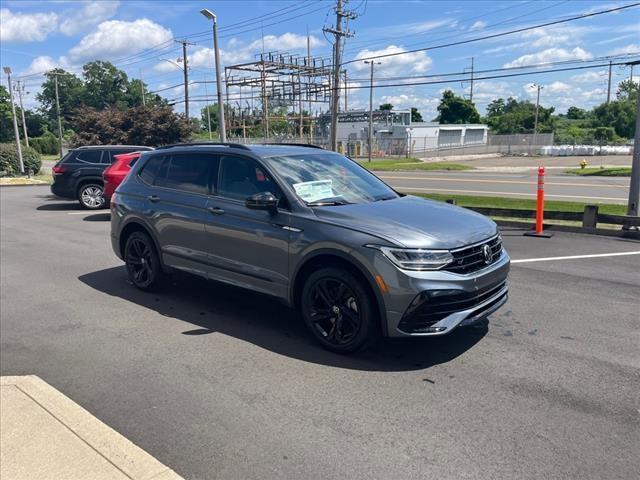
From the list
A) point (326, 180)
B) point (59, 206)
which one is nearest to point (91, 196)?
point (59, 206)

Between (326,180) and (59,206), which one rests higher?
(326,180)

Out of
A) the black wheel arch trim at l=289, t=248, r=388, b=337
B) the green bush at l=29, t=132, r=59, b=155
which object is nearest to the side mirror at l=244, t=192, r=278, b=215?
the black wheel arch trim at l=289, t=248, r=388, b=337

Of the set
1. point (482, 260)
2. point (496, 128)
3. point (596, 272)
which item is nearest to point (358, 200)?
point (482, 260)

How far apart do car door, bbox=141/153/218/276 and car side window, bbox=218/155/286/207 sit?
0.63ft

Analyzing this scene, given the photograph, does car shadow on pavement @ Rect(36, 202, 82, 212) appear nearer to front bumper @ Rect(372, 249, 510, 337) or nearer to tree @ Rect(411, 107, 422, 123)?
front bumper @ Rect(372, 249, 510, 337)

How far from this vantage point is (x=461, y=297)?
4223 millimetres

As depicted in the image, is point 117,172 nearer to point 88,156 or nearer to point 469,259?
point 88,156

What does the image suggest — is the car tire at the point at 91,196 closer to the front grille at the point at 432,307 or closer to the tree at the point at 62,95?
the front grille at the point at 432,307

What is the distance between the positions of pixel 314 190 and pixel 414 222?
109 centimetres

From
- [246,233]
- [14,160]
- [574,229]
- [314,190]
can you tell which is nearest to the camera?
[314,190]

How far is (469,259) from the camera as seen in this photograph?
4.36m

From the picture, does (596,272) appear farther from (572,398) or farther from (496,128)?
(496,128)

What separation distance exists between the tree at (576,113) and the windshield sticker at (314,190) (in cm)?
15054

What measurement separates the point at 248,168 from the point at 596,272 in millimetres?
5148
